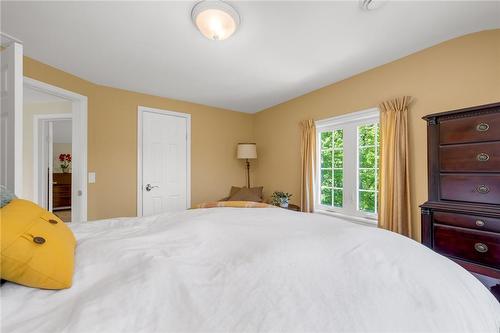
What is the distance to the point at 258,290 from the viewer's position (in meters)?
0.65

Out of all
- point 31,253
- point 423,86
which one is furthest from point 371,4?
point 31,253

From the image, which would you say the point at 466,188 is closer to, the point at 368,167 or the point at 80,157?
the point at 368,167

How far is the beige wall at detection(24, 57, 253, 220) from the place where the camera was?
272 centimetres

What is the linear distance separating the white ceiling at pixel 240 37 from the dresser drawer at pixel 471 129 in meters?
0.79

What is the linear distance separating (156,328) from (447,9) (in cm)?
242

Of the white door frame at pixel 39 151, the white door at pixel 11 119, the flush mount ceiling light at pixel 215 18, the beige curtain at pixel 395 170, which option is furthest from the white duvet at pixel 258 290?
the white door frame at pixel 39 151

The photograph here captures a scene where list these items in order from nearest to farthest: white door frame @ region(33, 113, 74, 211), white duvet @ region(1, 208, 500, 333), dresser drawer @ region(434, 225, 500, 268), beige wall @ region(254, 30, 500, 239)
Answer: white duvet @ region(1, 208, 500, 333) → dresser drawer @ region(434, 225, 500, 268) → beige wall @ region(254, 30, 500, 239) → white door frame @ region(33, 113, 74, 211)

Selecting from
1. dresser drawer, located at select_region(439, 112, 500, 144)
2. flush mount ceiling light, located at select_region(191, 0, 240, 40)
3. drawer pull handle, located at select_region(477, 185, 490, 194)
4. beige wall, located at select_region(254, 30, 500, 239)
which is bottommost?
drawer pull handle, located at select_region(477, 185, 490, 194)

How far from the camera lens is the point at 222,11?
1498 millimetres

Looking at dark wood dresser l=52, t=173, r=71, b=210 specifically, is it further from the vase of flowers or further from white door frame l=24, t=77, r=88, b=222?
white door frame l=24, t=77, r=88, b=222

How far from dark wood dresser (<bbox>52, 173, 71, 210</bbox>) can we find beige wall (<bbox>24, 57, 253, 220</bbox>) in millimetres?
4160

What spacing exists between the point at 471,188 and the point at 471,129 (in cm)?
40

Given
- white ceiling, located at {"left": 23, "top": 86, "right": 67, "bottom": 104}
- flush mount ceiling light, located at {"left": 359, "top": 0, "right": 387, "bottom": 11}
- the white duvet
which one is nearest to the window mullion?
flush mount ceiling light, located at {"left": 359, "top": 0, "right": 387, "bottom": 11}

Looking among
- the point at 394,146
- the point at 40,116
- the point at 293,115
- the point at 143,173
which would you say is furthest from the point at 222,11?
the point at 40,116
